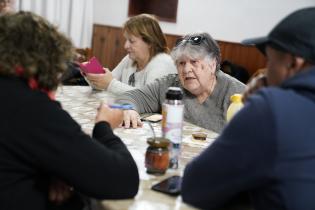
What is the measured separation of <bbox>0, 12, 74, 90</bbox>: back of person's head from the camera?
109 centimetres

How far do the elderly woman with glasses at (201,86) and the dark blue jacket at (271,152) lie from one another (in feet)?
3.87

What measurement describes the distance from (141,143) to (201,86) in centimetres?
70

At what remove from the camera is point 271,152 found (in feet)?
3.10

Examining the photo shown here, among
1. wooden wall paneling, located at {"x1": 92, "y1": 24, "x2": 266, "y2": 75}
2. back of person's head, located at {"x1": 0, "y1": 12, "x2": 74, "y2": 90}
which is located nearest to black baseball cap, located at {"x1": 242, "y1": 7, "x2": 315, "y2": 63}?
back of person's head, located at {"x1": 0, "y1": 12, "x2": 74, "y2": 90}

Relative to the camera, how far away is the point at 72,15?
442 cm

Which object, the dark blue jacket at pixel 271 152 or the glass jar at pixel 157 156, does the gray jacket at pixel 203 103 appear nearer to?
the glass jar at pixel 157 156

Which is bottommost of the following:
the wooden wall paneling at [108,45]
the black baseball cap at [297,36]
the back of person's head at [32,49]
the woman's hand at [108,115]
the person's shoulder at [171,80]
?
the wooden wall paneling at [108,45]

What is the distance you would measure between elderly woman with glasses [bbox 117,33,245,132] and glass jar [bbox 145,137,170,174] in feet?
2.89

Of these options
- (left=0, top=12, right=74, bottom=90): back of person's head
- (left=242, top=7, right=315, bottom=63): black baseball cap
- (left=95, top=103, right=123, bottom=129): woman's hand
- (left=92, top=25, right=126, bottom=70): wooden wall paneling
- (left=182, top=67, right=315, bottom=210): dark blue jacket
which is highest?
(left=242, top=7, right=315, bottom=63): black baseball cap

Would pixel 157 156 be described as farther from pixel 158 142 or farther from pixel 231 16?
pixel 231 16

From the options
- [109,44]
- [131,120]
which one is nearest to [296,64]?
[131,120]

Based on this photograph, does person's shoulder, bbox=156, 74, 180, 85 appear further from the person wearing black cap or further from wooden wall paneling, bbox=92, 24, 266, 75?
wooden wall paneling, bbox=92, 24, 266, 75

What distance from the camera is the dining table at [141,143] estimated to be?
113 cm

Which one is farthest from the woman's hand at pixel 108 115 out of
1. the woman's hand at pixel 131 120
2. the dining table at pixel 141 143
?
the woman's hand at pixel 131 120
